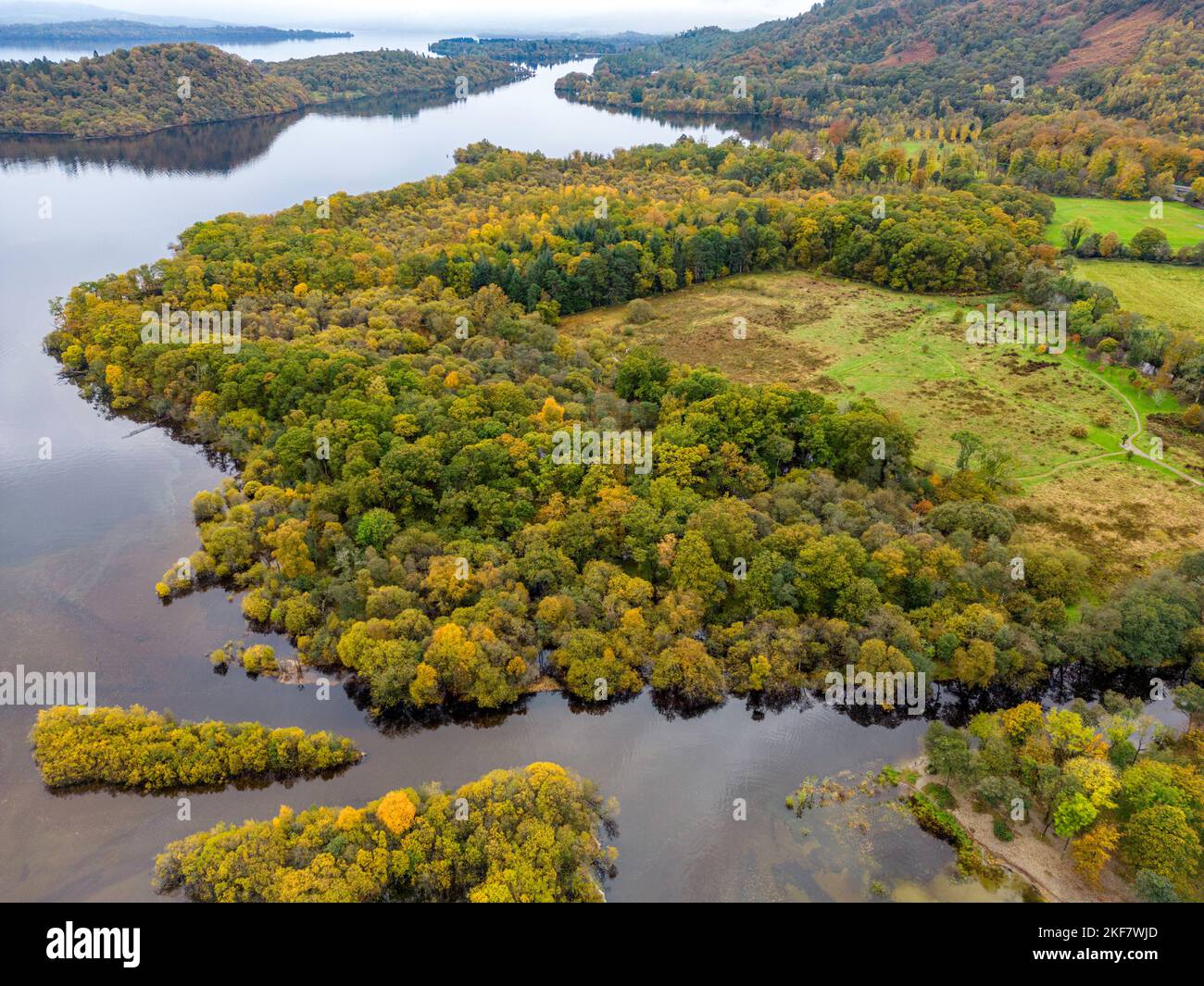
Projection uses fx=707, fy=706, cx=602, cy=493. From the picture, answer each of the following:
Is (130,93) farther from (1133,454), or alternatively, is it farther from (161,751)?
(1133,454)

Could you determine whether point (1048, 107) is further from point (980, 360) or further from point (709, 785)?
point (709, 785)

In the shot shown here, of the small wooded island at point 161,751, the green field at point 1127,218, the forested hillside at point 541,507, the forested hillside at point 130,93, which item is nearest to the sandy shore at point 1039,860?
the forested hillside at point 541,507

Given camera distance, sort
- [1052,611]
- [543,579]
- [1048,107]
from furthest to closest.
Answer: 1. [1048,107]
2. [543,579]
3. [1052,611]

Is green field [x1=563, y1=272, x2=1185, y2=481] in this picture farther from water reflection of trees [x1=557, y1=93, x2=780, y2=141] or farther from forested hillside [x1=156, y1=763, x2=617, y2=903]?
water reflection of trees [x1=557, y1=93, x2=780, y2=141]

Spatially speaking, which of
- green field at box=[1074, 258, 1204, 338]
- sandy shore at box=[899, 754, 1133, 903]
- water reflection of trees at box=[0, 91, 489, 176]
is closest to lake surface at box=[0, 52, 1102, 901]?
sandy shore at box=[899, 754, 1133, 903]

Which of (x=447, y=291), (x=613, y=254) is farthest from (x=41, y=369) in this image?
(x=613, y=254)

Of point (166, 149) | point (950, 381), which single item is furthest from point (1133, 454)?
point (166, 149)

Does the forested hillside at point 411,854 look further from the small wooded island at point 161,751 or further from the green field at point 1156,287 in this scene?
the green field at point 1156,287
